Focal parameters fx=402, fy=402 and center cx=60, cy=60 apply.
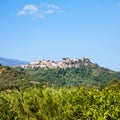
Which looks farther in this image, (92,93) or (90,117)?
(92,93)

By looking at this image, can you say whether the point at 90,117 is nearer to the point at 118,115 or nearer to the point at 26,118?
the point at 118,115

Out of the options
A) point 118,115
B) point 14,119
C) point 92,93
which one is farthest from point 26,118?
point 118,115

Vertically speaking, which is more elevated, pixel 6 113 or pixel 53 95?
pixel 53 95

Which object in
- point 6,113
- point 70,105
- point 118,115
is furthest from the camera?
point 6,113

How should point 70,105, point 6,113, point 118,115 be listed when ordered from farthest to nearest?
point 6,113
point 70,105
point 118,115

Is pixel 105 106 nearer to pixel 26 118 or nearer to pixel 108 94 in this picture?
pixel 108 94

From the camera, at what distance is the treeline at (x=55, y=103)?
3806 cm

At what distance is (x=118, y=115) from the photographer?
34.1 meters

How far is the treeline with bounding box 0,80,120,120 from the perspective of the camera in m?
38.1

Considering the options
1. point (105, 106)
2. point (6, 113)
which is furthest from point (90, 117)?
point (6, 113)

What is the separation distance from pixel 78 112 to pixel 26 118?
5.26 metres

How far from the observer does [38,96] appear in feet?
140

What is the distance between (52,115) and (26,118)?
2.62 m

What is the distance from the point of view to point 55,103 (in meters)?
40.8
